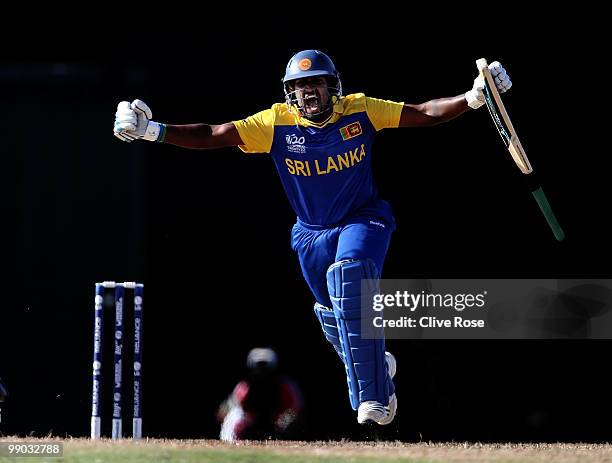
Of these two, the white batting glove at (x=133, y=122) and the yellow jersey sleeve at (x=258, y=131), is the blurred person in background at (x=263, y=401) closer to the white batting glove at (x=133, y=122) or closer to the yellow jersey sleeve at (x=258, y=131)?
the yellow jersey sleeve at (x=258, y=131)

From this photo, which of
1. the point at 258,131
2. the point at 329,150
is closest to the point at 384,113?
the point at 329,150

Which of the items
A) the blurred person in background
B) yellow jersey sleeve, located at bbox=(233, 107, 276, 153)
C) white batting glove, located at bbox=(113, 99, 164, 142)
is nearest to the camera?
white batting glove, located at bbox=(113, 99, 164, 142)

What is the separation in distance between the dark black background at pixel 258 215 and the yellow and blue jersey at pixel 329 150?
4.89ft

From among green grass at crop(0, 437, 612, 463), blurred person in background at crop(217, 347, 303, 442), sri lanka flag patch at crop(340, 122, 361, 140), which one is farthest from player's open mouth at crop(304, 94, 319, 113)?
blurred person in background at crop(217, 347, 303, 442)

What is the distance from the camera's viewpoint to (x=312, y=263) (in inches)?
235

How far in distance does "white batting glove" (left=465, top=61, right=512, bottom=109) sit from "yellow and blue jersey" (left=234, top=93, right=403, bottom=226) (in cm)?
36

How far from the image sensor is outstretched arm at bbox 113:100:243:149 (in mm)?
5680

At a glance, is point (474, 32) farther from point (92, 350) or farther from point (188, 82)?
point (92, 350)

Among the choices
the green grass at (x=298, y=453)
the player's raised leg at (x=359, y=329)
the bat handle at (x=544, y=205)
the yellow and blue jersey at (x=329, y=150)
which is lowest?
the green grass at (x=298, y=453)

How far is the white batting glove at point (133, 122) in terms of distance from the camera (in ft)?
18.6

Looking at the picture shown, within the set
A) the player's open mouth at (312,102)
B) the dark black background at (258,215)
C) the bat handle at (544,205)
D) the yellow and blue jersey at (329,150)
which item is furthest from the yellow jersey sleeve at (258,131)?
the dark black background at (258,215)

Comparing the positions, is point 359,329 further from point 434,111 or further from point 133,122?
point 133,122

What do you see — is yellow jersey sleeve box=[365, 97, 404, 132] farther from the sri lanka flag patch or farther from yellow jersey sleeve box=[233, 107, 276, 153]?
yellow jersey sleeve box=[233, 107, 276, 153]

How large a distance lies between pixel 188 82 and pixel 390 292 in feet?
5.25
